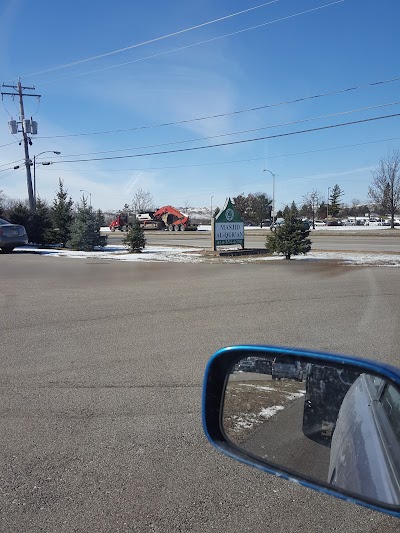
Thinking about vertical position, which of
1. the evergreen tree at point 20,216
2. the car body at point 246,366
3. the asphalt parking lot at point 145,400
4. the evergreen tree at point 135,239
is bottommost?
the asphalt parking lot at point 145,400

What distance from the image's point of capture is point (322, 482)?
1.65 m

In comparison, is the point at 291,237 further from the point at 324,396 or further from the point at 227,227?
the point at 324,396

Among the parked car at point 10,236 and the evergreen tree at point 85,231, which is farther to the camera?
the evergreen tree at point 85,231

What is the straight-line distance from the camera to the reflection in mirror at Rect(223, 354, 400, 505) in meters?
1.58

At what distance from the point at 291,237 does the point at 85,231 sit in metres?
11.9

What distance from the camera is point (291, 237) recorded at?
690 inches

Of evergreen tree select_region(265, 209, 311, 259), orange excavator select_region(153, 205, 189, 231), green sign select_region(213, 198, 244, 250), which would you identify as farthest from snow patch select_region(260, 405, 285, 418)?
orange excavator select_region(153, 205, 189, 231)

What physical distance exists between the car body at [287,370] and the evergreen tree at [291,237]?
15.8 metres

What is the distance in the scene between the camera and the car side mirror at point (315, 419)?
5.12ft

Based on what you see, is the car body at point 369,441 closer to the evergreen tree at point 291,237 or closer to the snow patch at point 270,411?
the snow patch at point 270,411

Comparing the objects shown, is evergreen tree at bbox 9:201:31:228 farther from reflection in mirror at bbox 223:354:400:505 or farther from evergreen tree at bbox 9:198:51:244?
reflection in mirror at bbox 223:354:400:505

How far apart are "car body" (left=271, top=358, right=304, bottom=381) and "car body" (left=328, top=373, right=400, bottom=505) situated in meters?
0.21

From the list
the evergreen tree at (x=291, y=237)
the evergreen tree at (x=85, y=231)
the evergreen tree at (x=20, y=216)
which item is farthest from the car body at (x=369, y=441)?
the evergreen tree at (x=20, y=216)

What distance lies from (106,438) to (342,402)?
90.5 inches
